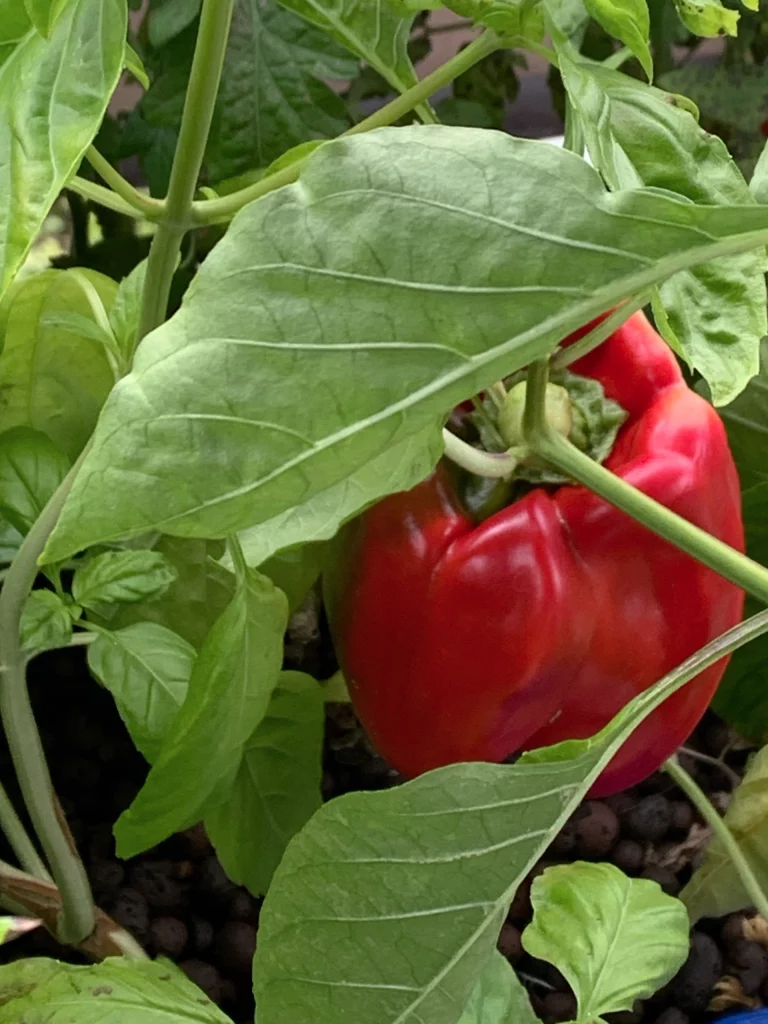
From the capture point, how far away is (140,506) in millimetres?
212

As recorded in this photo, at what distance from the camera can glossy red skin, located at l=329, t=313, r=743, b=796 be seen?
1.47 feet

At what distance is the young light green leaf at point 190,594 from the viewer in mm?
489

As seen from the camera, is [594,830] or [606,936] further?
[594,830]

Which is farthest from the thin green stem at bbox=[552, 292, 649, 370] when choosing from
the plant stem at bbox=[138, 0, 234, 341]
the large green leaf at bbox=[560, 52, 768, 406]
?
the plant stem at bbox=[138, 0, 234, 341]

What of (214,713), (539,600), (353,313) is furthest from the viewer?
(539,600)

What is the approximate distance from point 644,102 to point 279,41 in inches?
13.3

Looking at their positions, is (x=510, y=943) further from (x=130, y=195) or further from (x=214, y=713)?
(x=130, y=195)

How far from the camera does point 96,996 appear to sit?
0.36m

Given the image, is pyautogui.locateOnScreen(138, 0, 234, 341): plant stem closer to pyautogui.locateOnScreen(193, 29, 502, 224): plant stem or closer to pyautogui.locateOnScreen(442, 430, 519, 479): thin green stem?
pyautogui.locateOnScreen(193, 29, 502, 224): plant stem

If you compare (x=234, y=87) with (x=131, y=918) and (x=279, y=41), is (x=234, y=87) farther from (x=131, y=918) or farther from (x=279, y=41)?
(x=131, y=918)

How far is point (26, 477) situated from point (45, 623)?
54 millimetres

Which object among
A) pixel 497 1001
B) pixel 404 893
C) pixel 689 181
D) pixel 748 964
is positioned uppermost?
pixel 689 181

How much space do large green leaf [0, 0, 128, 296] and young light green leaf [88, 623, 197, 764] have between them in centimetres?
18

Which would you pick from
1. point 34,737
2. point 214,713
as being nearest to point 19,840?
point 34,737
